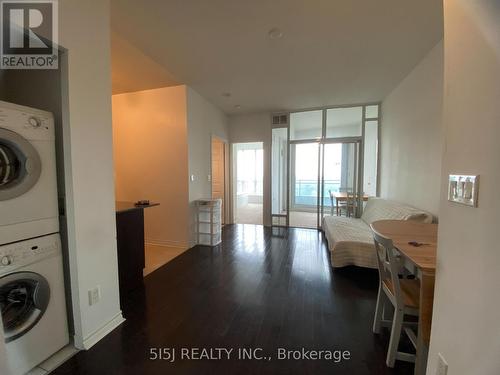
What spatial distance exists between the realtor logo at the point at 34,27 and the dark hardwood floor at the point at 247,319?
2.07m

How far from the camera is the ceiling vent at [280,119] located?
4830 millimetres

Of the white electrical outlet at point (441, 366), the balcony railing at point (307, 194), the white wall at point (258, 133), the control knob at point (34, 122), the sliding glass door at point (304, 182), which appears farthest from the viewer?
the balcony railing at point (307, 194)

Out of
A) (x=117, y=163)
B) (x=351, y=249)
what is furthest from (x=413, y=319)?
(x=117, y=163)

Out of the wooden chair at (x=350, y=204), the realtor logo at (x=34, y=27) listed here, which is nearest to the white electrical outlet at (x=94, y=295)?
the realtor logo at (x=34, y=27)

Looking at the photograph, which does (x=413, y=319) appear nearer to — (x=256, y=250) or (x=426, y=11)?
(x=256, y=250)

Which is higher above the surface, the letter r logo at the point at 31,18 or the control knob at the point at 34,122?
the letter r logo at the point at 31,18

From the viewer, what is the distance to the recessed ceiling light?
2131 mm

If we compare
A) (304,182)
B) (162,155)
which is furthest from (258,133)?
(162,155)

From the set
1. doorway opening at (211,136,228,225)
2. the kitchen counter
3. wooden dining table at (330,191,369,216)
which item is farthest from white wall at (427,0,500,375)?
doorway opening at (211,136,228,225)

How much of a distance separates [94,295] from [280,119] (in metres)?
4.53

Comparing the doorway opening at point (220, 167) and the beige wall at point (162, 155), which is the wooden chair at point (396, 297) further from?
the doorway opening at point (220, 167)

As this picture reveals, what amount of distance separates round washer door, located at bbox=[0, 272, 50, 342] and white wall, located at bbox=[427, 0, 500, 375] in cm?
217

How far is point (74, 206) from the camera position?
4.67ft

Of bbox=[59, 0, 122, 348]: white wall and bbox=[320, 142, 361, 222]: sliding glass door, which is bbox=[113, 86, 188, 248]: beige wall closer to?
bbox=[59, 0, 122, 348]: white wall
